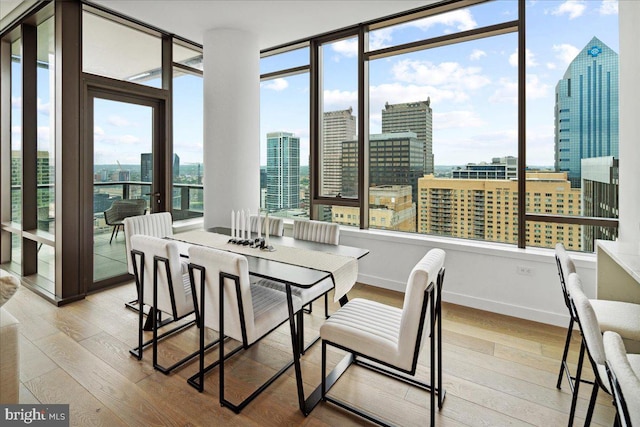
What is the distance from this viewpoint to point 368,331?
5.86 ft

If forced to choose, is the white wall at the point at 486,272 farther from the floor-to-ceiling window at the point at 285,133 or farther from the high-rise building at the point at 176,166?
the high-rise building at the point at 176,166

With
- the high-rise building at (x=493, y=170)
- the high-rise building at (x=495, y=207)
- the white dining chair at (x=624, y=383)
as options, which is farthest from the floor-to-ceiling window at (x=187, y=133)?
the white dining chair at (x=624, y=383)

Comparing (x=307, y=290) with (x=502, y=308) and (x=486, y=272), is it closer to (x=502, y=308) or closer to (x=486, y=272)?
(x=486, y=272)

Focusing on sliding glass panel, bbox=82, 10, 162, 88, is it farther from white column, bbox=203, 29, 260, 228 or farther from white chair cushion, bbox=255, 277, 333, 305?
white chair cushion, bbox=255, 277, 333, 305

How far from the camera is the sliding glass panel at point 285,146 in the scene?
4605mm

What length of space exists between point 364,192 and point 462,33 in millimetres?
1954

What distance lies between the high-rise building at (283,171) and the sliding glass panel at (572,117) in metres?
2.79

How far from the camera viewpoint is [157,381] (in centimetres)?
217

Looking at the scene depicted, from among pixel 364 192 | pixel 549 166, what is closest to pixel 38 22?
pixel 364 192

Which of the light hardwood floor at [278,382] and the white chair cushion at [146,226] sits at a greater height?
the white chair cushion at [146,226]

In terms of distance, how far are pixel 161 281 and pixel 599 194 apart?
3591 millimetres

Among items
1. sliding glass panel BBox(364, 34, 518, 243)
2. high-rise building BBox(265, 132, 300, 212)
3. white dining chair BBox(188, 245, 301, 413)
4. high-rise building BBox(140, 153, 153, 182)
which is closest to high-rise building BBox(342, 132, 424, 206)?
sliding glass panel BBox(364, 34, 518, 243)

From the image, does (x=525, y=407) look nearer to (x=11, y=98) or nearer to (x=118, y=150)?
(x=118, y=150)

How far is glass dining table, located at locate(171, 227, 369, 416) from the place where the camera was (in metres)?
1.95
